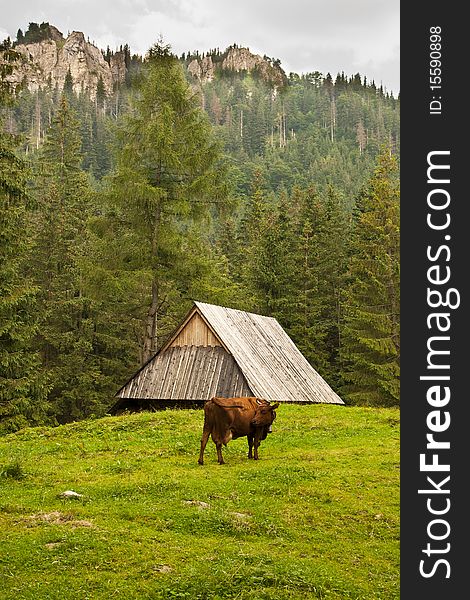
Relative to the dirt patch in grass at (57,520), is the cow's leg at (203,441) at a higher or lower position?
higher

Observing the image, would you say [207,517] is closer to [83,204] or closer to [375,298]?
[375,298]

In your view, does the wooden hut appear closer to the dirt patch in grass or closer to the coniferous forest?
the coniferous forest

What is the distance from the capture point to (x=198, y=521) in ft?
35.8

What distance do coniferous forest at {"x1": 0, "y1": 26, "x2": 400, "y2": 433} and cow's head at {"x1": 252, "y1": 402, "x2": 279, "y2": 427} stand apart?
8.95 metres

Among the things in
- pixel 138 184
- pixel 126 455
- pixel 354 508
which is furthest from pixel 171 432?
pixel 138 184

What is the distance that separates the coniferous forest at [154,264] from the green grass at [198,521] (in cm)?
826

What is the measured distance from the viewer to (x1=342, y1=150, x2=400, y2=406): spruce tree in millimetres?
42781

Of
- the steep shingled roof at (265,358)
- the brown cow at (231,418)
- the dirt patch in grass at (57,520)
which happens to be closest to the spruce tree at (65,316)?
the steep shingled roof at (265,358)

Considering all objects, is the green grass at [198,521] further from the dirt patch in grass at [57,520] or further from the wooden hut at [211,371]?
the wooden hut at [211,371]

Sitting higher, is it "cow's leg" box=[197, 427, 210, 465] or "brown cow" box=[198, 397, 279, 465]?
"brown cow" box=[198, 397, 279, 465]

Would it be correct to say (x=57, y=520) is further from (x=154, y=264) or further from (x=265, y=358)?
(x=154, y=264)

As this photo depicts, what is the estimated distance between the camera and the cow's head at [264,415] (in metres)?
15.2

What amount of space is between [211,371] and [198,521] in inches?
648

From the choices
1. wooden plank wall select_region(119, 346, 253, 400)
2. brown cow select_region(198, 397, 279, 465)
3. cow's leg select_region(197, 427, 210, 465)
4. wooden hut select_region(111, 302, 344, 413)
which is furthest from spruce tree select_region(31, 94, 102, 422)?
brown cow select_region(198, 397, 279, 465)
